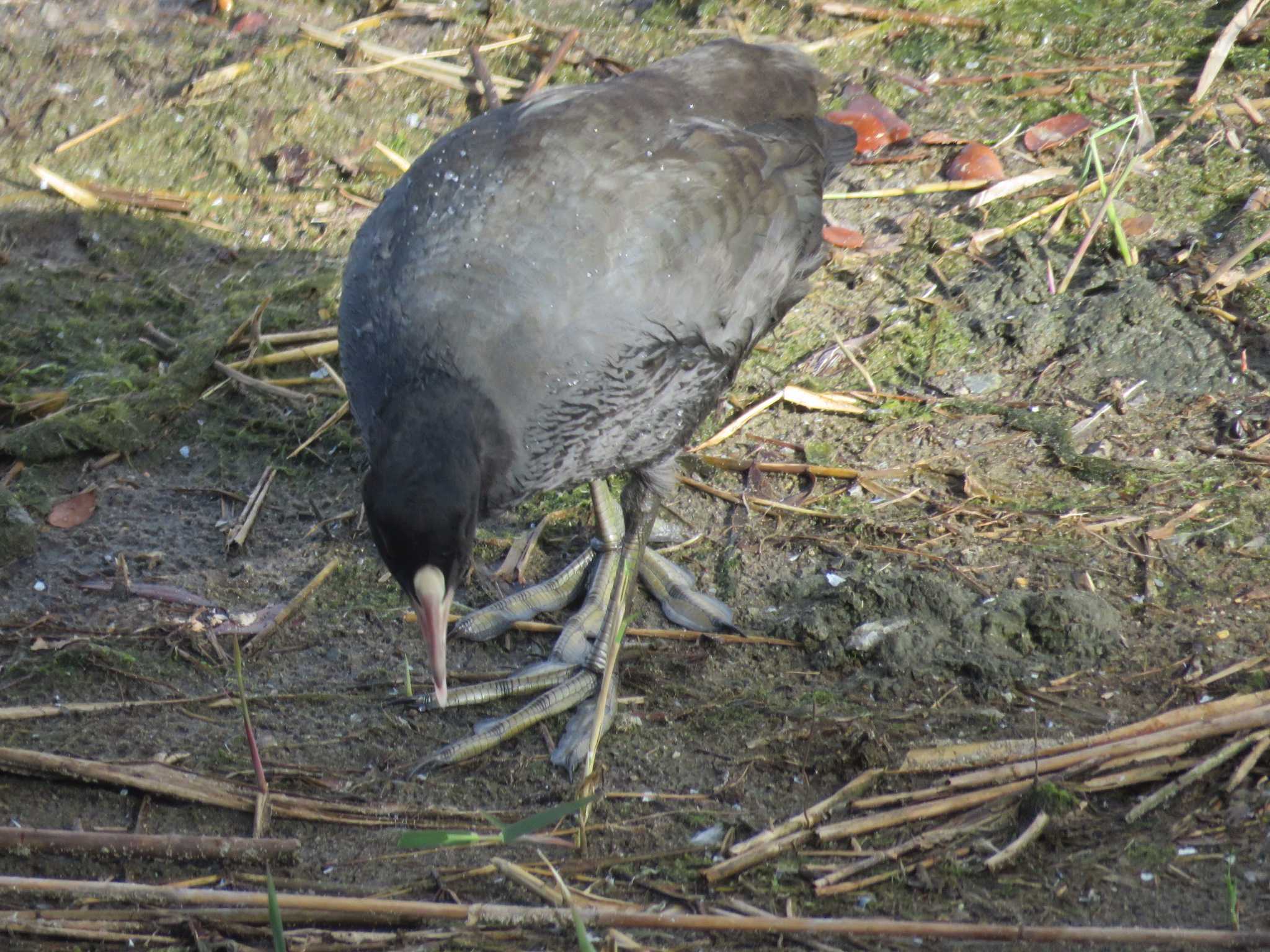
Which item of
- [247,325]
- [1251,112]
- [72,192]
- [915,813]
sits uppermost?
[1251,112]

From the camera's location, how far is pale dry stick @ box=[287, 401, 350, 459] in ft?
14.6

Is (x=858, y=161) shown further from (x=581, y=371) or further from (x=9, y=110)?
(x=9, y=110)

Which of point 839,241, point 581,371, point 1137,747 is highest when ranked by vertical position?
point 581,371

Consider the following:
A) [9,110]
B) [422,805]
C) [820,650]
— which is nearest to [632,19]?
[9,110]

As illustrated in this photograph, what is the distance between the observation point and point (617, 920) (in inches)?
94.3

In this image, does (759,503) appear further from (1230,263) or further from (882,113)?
(882,113)

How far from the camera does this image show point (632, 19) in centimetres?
619

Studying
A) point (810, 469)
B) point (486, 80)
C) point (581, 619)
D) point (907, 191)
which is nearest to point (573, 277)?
point (581, 619)

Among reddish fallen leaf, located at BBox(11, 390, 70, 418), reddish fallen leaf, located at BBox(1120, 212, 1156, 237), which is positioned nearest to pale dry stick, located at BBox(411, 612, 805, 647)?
reddish fallen leaf, located at BBox(11, 390, 70, 418)

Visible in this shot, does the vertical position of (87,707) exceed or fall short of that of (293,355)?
it exceeds it

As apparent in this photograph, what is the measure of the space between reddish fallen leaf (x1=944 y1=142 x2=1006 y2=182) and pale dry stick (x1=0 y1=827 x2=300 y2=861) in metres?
3.80

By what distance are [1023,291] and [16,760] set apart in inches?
142

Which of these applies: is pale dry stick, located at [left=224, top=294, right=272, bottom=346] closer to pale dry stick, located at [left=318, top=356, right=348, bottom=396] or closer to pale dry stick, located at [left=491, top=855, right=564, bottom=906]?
pale dry stick, located at [left=318, top=356, right=348, bottom=396]

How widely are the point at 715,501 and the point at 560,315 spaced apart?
3.91ft
